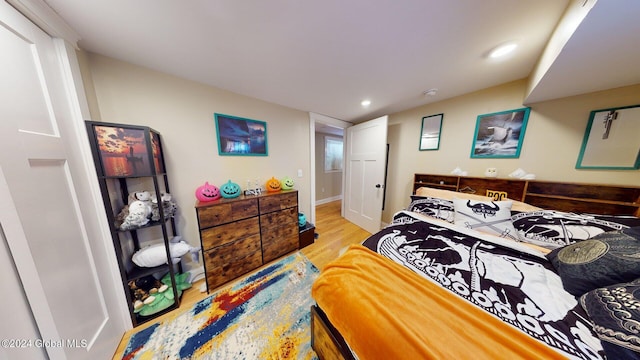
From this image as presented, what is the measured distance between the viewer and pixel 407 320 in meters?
0.69

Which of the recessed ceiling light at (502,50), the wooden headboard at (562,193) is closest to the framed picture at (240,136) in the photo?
the recessed ceiling light at (502,50)

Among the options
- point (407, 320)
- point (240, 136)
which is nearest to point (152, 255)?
point (240, 136)

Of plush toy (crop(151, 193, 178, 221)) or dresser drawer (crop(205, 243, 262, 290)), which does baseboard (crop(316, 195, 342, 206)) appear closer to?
dresser drawer (crop(205, 243, 262, 290))

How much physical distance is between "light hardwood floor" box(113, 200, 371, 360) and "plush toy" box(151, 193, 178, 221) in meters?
0.84

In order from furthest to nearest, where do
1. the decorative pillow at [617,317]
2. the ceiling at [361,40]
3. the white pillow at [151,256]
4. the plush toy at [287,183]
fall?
1. the plush toy at [287,183]
2. the white pillow at [151,256]
3. the ceiling at [361,40]
4. the decorative pillow at [617,317]

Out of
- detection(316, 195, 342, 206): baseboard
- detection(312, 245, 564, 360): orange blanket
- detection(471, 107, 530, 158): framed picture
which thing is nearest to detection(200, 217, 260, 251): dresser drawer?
detection(312, 245, 564, 360): orange blanket

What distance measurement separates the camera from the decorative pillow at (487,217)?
55.8 inches

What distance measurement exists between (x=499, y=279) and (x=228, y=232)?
2.13 m

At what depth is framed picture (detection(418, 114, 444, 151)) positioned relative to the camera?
2.19 m

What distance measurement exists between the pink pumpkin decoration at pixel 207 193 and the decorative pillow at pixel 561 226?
289cm

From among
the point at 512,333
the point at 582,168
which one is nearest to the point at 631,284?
the point at 512,333

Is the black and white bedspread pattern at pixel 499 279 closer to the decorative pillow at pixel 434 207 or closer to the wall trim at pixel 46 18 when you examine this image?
the decorative pillow at pixel 434 207

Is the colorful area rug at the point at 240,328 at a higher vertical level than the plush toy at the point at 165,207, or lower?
lower

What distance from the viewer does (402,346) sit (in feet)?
2.01
